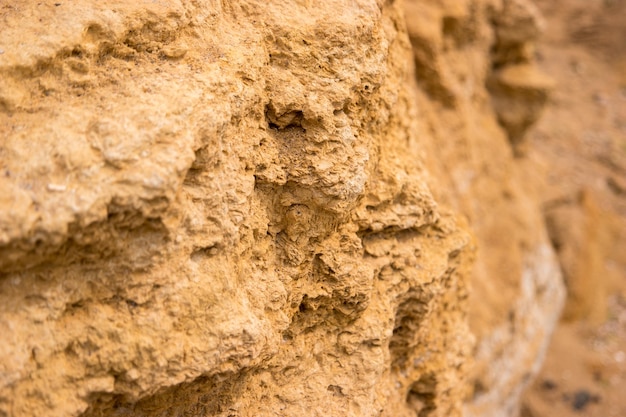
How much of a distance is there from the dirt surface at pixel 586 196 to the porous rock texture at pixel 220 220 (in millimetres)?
2573

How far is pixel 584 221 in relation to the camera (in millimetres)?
4871

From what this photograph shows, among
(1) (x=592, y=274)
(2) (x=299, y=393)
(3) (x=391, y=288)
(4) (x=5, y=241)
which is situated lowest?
(1) (x=592, y=274)

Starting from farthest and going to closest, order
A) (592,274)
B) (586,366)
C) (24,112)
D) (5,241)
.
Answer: (592,274), (586,366), (24,112), (5,241)

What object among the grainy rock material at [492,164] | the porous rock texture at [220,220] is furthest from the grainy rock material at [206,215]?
the grainy rock material at [492,164]

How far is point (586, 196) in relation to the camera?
511cm

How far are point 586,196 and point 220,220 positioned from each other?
4.51 meters

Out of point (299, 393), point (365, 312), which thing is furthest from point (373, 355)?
point (299, 393)

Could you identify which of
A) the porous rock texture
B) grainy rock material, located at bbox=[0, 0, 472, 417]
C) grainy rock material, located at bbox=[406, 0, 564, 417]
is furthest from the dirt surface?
grainy rock material, located at bbox=[0, 0, 472, 417]

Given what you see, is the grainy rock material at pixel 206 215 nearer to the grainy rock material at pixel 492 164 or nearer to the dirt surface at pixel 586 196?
the grainy rock material at pixel 492 164

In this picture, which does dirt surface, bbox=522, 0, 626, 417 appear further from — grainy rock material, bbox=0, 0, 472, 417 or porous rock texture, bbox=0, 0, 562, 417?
grainy rock material, bbox=0, 0, 472, 417

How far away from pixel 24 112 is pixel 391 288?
111cm

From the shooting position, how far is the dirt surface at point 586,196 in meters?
4.32

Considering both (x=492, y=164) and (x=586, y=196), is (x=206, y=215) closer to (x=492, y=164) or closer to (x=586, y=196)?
(x=492, y=164)

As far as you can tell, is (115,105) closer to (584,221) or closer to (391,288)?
(391,288)
